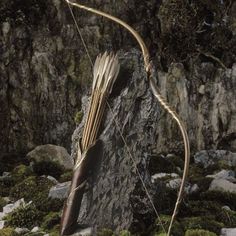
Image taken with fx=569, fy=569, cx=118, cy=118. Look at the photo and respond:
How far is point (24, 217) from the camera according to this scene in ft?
46.0

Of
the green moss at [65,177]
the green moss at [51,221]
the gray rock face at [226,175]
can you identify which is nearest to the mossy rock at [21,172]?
the green moss at [65,177]

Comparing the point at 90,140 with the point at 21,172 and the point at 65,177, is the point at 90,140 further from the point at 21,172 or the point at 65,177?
the point at 21,172

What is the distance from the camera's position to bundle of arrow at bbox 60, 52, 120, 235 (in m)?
12.4

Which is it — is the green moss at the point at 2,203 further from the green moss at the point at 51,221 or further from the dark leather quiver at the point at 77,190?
the dark leather quiver at the point at 77,190

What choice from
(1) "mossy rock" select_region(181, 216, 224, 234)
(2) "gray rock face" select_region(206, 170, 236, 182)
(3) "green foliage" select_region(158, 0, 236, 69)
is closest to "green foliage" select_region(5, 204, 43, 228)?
(1) "mossy rock" select_region(181, 216, 224, 234)

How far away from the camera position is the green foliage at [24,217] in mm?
13859

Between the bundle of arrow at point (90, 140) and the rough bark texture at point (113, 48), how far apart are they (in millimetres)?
9442

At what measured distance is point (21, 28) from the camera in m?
22.7

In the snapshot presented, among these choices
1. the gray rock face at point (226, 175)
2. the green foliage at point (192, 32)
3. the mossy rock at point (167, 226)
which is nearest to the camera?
the mossy rock at point (167, 226)

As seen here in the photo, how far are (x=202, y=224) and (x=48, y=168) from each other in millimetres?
7006

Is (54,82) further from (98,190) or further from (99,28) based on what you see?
(98,190)

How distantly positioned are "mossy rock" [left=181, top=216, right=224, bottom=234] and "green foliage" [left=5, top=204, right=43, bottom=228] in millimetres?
3591

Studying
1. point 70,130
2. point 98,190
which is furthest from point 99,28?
point 98,190

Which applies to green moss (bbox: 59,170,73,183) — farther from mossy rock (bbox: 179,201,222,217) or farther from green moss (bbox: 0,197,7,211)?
mossy rock (bbox: 179,201,222,217)
